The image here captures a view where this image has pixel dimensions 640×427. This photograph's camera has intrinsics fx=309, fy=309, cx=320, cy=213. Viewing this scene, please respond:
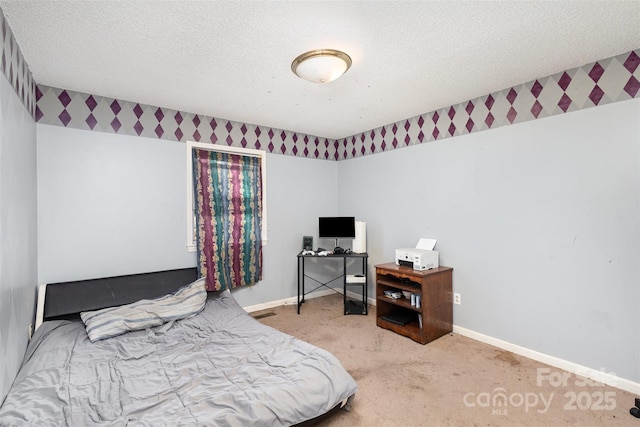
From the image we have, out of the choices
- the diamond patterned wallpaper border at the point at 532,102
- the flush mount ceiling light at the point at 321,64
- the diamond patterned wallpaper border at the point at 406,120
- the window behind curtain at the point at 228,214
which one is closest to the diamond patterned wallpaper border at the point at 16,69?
the diamond patterned wallpaper border at the point at 406,120

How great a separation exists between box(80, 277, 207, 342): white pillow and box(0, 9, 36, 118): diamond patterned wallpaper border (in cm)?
168

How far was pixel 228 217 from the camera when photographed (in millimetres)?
3723

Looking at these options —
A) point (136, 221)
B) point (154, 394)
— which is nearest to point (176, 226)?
point (136, 221)

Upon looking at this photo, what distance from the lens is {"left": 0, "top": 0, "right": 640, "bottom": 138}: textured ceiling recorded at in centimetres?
170

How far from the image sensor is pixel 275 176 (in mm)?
4129

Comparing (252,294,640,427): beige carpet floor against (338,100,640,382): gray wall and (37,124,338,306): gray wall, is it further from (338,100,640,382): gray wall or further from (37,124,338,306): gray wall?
(37,124,338,306): gray wall

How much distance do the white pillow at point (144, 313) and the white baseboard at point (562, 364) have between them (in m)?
2.73

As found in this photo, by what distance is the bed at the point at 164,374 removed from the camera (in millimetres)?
1526

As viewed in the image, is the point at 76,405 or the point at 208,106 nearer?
the point at 76,405

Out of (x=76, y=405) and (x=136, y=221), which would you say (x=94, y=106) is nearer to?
(x=136, y=221)

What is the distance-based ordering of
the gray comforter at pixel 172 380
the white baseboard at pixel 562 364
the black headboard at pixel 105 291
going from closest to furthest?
the gray comforter at pixel 172 380, the white baseboard at pixel 562 364, the black headboard at pixel 105 291

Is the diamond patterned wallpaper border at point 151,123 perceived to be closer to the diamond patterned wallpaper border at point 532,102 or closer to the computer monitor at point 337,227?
the computer monitor at point 337,227

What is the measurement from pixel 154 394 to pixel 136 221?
6.34 ft

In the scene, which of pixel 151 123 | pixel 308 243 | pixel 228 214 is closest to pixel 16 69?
Answer: pixel 151 123
